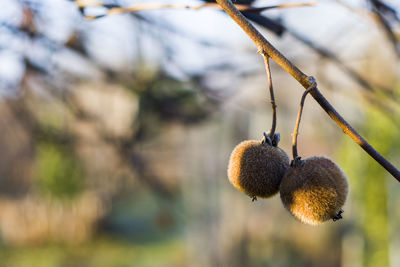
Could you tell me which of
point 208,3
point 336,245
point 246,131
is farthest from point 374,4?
point 336,245

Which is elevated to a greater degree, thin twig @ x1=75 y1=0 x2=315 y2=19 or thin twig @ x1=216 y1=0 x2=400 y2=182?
thin twig @ x1=75 y1=0 x2=315 y2=19

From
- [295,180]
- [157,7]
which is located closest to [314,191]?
[295,180]

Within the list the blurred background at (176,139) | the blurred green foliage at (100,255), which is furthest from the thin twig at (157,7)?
the blurred green foliage at (100,255)

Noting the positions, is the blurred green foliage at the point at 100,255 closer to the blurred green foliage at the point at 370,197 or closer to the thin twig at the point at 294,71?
the blurred green foliage at the point at 370,197

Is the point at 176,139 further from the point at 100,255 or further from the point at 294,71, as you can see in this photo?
the point at 294,71

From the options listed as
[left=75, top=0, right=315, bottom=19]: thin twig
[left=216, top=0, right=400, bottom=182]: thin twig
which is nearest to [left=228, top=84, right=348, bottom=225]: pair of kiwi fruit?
[left=216, top=0, right=400, bottom=182]: thin twig

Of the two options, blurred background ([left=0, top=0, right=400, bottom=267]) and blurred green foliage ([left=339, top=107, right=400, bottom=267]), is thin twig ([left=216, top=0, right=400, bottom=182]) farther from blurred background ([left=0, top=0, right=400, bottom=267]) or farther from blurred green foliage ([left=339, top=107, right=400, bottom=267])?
blurred green foliage ([left=339, top=107, right=400, bottom=267])

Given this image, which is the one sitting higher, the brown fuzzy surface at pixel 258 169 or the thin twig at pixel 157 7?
the thin twig at pixel 157 7
